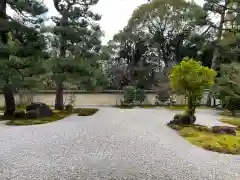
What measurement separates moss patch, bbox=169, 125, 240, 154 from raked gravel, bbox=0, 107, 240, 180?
0.31 m

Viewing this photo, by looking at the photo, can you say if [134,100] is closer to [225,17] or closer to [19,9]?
[225,17]

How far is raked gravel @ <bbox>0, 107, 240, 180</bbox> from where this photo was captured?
4.40m

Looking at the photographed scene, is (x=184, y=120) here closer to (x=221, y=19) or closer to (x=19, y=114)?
(x=19, y=114)

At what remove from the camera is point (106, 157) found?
5.26 m

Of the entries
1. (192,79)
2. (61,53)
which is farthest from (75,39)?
(192,79)

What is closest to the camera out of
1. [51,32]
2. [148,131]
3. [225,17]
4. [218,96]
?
[148,131]

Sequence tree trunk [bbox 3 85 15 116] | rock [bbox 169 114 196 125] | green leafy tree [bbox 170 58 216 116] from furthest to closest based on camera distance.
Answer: tree trunk [bbox 3 85 15 116], rock [bbox 169 114 196 125], green leafy tree [bbox 170 58 216 116]

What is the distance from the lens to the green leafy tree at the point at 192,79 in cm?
909

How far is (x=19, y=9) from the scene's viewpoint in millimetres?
10461

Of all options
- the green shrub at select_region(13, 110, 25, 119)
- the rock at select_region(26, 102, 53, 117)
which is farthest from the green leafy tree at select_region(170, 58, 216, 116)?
the green shrub at select_region(13, 110, 25, 119)

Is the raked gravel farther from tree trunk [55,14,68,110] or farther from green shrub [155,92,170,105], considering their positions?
green shrub [155,92,170,105]

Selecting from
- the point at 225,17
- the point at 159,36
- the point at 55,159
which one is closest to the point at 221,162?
the point at 55,159

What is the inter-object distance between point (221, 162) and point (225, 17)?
48.3 ft

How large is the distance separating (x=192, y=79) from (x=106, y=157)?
4953 millimetres
